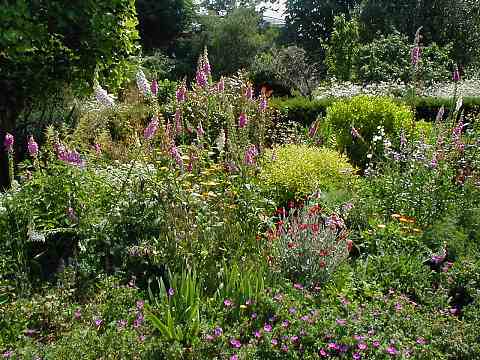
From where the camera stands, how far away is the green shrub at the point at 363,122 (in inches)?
301

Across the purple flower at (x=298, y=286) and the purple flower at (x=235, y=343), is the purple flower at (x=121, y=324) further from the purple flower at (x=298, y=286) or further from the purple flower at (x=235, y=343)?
the purple flower at (x=298, y=286)

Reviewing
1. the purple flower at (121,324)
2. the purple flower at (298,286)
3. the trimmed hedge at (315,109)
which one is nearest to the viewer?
the purple flower at (121,324)

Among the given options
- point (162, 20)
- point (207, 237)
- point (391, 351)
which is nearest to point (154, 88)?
point (207, 237)

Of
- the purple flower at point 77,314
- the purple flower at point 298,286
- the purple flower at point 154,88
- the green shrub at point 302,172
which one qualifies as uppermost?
the purple flower at point 154,88

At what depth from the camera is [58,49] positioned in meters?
6.07

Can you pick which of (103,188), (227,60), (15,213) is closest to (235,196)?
(103,188)

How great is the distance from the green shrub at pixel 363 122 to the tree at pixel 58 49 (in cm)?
317

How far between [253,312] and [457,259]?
1690 millimetres

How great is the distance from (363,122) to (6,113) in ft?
15.4

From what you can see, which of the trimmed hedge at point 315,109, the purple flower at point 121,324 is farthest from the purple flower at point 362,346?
the trimmed hedge at point 315,109

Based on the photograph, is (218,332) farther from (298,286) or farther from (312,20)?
(312,20)

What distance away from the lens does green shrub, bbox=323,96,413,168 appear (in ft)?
25.1

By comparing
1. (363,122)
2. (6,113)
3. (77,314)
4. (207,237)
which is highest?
(6,113)

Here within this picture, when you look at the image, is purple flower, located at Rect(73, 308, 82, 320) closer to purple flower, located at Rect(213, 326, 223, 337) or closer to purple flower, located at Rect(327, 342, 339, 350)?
purple flower, located at Rect(213, 326, 223, 337)
